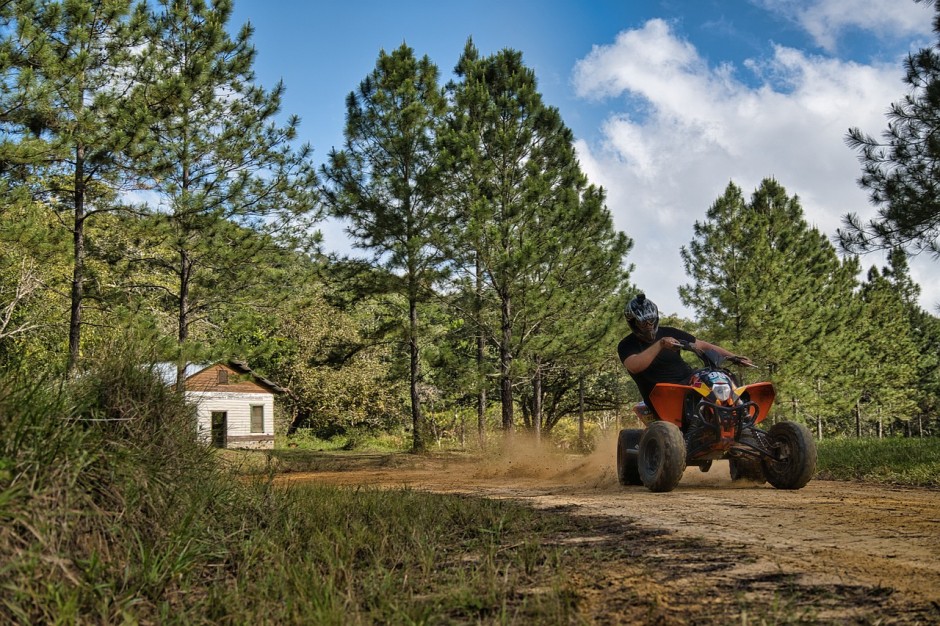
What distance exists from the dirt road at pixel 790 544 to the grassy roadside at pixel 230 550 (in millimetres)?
50

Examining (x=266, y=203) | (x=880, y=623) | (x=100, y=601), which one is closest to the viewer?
(x=880, y=623)

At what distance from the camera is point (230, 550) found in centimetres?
422

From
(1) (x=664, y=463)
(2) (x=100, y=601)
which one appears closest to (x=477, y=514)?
(1) (x=664, y=463)

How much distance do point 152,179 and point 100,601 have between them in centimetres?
1579

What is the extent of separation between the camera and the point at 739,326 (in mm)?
27188

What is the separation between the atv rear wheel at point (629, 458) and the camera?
855cm

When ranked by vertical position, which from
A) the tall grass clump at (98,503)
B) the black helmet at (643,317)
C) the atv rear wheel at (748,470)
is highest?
the black helmet at (643,317)

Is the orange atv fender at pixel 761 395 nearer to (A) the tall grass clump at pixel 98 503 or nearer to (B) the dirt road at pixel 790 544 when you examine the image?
(B) the dirt road at pixel 790 544

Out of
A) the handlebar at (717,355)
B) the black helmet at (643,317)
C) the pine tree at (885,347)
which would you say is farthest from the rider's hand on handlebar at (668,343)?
the pine tree at (885,347)

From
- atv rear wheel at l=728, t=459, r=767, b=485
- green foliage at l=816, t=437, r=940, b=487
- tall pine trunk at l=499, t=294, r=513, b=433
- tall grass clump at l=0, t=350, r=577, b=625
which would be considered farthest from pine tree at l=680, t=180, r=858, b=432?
tall grass clump at l=0, t=350, r=577, b=625

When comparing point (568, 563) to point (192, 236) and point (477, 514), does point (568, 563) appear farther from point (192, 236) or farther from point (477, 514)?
point (192, 236)

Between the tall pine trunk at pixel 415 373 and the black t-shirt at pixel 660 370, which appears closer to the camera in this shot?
the black t-shirt at pixel 660 370

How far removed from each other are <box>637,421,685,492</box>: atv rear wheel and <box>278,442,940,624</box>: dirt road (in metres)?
0.19

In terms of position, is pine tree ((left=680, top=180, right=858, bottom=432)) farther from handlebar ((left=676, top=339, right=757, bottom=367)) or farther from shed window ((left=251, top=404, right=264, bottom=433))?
shed window ((left=251, top=404, right=264, bottom=433))
